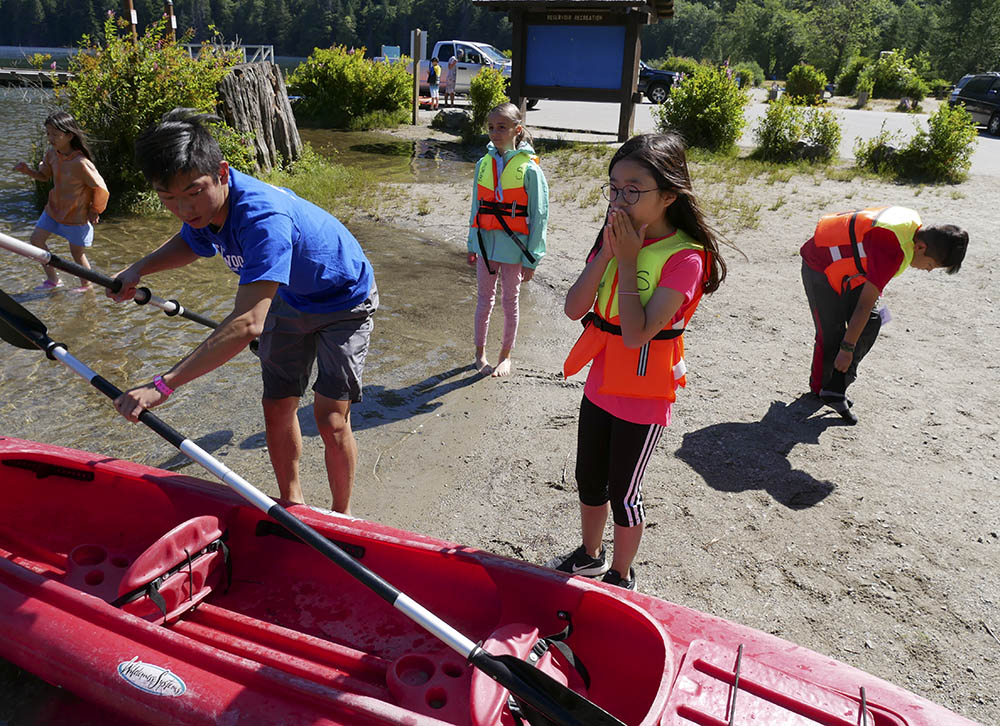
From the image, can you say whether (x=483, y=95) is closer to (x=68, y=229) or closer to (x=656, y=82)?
(x=68, y=229)

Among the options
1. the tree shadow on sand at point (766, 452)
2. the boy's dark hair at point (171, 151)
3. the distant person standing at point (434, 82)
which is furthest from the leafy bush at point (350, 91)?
the boy's dark hair at point (171, 151)

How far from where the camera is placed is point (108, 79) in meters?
9.51

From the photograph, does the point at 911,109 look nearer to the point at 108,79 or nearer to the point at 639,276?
the point at 108,79

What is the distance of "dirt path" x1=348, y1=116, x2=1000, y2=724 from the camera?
321 cm

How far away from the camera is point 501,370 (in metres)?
5.44

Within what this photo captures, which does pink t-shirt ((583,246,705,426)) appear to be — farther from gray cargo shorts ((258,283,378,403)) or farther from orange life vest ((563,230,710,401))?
gray cargo shorts ((258,283,378,403))

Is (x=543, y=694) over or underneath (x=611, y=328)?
underneath

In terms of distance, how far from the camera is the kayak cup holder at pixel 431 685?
7.82ft

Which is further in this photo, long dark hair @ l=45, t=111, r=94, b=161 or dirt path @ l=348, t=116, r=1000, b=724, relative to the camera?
long dark hair @ l=45, t=111, r=94, b=161

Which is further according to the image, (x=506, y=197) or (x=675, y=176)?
(x=506, y=197)

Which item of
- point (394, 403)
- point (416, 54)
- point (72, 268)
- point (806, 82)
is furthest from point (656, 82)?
point (72, 268)

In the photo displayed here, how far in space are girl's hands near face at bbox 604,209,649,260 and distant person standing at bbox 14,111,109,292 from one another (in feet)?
17.4

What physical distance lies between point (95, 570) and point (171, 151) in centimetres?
183

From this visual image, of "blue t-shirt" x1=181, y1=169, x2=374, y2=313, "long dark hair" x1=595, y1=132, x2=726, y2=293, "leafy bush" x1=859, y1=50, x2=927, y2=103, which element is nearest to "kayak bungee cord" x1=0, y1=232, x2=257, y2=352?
"blue t-shirt" x1=181, y1=169, x2=374, y2=313
